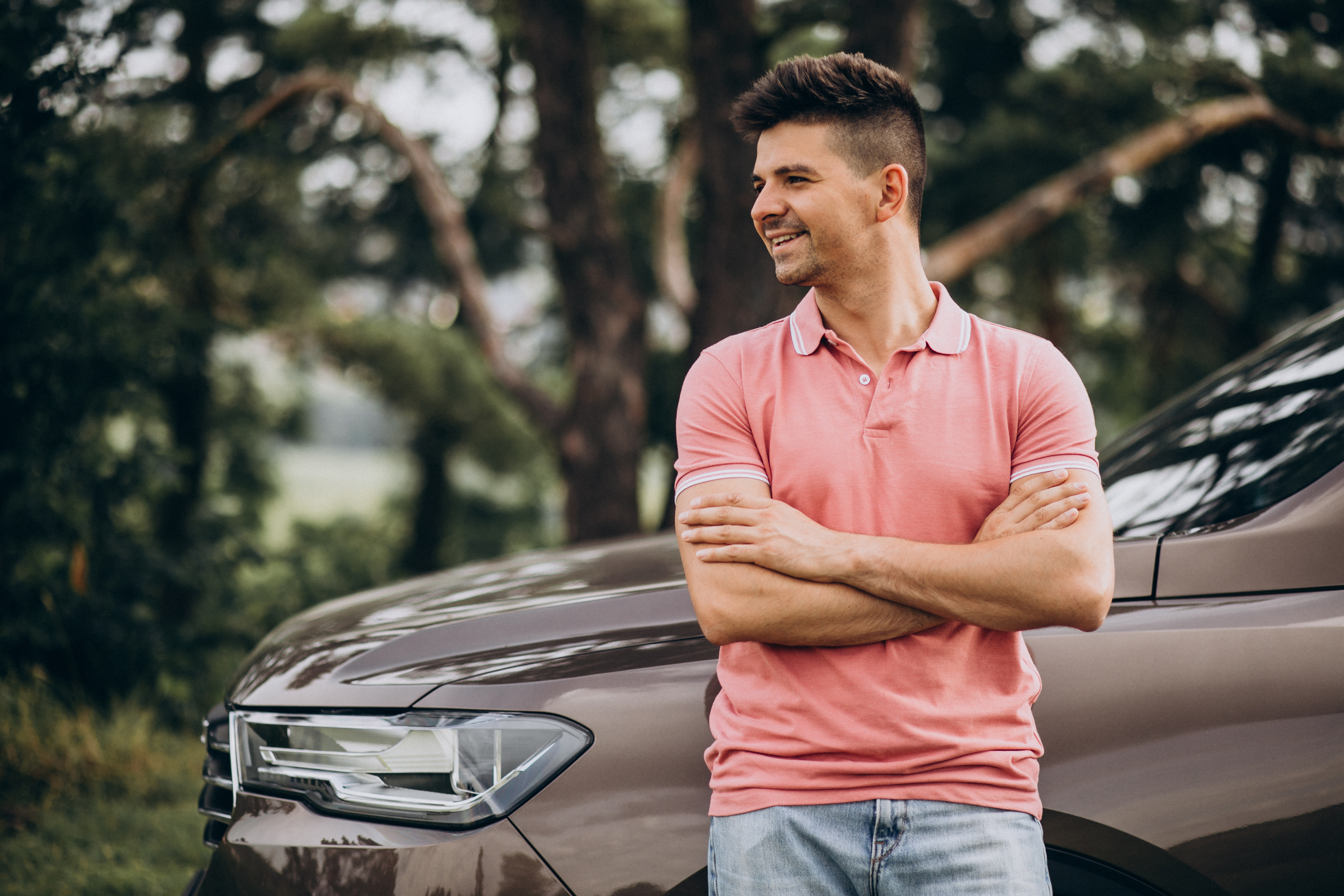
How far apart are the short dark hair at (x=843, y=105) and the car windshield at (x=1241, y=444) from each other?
95 cm

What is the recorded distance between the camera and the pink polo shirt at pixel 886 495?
64.3 inches

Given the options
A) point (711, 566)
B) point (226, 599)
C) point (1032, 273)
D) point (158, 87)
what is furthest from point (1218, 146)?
point (158, 87)

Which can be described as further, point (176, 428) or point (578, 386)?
point (176, 428)

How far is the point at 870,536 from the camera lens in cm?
170

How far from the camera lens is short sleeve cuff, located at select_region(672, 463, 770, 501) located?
1817 mm

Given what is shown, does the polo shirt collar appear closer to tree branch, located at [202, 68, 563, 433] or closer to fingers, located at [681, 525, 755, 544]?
fingers, located at [681, 525, 755, 544]

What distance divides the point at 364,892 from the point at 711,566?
2.71 ft

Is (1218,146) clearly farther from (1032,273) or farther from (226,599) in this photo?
(226,599)

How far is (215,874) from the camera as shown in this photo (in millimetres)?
2074

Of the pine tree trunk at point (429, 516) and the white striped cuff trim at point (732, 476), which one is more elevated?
the white striped cuff trim at point (732, 476)

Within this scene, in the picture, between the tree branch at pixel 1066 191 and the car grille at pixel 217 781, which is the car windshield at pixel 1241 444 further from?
the tree branch at pixel 1066 191

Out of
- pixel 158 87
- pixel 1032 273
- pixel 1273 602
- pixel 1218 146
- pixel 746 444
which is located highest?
pixel 158 87

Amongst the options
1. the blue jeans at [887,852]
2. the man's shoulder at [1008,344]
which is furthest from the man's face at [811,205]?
the blue jeans at [887,852]

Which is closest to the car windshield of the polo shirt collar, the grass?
the polo shirt collar
